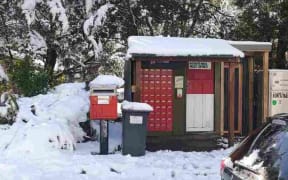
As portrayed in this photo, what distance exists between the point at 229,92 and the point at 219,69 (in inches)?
22.1

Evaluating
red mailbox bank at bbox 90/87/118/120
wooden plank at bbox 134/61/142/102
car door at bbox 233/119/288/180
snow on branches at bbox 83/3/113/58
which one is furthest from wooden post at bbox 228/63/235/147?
car door at bbox 233/119/288/180

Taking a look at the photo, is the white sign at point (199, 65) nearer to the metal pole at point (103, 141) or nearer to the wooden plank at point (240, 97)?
the wooden plank at point (240, 97)

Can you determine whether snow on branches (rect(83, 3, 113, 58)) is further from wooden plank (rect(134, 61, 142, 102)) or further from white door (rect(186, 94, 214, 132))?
white door (rect(186, 94, 214, 132))

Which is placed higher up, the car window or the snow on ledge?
the snow on ledge

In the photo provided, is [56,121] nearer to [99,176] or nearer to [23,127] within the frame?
[23,127]

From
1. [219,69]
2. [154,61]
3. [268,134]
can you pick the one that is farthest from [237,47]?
[268,134]

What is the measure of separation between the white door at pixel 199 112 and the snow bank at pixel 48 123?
90.1 inches

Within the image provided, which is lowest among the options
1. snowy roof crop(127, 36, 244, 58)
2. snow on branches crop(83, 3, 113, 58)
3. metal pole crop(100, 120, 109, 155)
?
metal pole crop(100, 120, 109, 155)

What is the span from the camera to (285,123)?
4.12 m

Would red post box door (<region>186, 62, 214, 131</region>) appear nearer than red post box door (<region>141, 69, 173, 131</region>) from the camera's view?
No

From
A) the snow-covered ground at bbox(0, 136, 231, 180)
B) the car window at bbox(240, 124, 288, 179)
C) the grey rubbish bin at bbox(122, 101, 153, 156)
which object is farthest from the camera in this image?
the grey rubbish bin at bbox(122, 101, 153, 156)

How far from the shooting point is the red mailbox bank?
10.4 metres

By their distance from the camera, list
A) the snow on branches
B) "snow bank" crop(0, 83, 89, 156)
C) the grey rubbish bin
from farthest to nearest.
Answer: the snow on branches → the grey rubbish bin → "snow bank" crop(0, 83, 89, 156)

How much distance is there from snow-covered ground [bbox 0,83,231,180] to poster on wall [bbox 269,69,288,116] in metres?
1.92
